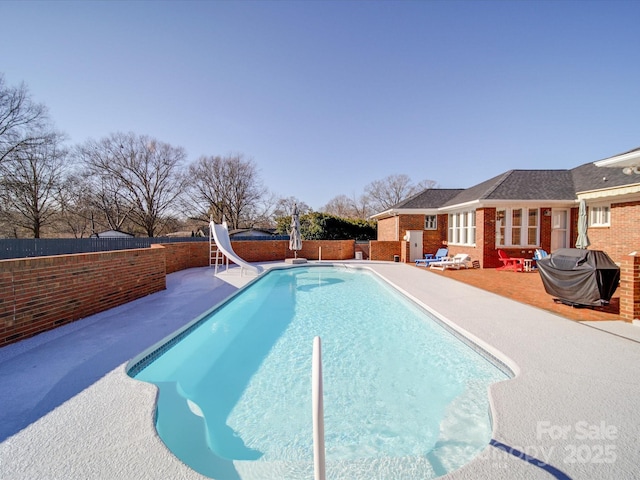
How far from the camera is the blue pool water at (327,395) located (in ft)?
8.46

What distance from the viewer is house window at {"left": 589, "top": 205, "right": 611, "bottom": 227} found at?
37.3 ft

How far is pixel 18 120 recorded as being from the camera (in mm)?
19031

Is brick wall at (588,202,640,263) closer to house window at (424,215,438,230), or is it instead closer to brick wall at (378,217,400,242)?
house window at (424,215,438,230)

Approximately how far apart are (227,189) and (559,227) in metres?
32.7

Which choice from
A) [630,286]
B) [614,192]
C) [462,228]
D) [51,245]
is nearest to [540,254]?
[614,192]

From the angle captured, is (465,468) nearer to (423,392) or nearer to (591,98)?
(423,392)

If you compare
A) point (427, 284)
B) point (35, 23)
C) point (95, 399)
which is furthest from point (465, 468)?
point (35, 23)

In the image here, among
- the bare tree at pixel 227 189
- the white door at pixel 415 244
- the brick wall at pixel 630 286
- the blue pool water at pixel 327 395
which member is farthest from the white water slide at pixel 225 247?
the bare tree at pixel 227 189

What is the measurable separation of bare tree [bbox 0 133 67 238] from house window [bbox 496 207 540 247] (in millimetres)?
30682

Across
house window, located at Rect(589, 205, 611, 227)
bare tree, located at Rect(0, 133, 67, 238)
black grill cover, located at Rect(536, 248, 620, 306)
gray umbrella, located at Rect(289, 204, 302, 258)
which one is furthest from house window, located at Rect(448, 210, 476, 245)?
bare tree, located at Rect(0, 133, 67, 238)

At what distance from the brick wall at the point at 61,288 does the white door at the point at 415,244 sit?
1397 centimetres

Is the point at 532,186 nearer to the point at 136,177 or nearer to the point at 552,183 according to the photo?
the point at 552,183

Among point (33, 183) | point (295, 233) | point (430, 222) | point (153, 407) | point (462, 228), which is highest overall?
point (33, 183)

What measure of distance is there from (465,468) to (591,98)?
16.5 m
